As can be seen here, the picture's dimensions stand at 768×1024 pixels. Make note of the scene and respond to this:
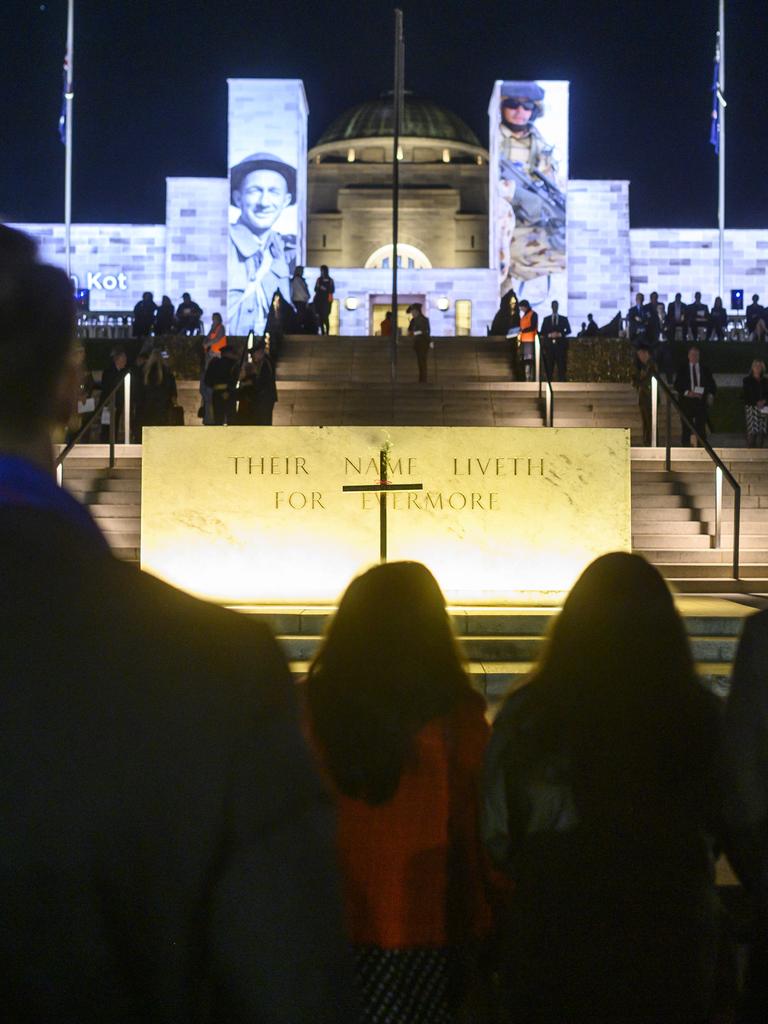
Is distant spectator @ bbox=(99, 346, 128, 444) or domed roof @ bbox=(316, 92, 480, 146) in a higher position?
domed roof @ bbox=(316, 92, 480, 146)

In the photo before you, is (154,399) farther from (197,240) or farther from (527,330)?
(197,240)

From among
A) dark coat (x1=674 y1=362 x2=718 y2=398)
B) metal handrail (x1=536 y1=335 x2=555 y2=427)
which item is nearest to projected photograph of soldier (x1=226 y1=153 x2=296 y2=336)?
metal handrail (x1=536 y1=335 x2=555 y2=427)

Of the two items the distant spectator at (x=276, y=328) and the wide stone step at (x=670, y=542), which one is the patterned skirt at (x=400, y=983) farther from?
the distant spectator at (x=276, y=328)

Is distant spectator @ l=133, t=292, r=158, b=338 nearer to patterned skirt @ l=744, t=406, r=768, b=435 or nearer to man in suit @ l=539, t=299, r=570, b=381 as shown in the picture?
man in suit @ l=539, t=299, r=570, b=381

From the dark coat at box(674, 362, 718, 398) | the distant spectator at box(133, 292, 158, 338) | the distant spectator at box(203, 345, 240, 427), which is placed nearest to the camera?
the distant spectator at box(203, 345, 240, 427)

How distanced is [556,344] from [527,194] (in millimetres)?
26159

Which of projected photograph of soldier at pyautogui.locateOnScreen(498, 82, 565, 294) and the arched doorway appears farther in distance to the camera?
the arched doorway

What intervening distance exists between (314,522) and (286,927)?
27.6 feet

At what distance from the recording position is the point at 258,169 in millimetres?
43344

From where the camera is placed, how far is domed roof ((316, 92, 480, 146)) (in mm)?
59625

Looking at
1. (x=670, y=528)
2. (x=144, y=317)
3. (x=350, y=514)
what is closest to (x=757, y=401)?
(x=670, y=528)

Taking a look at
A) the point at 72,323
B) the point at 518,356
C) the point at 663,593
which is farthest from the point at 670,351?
the point at 72,323

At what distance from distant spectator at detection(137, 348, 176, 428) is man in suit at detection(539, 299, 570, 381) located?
6.66 metres

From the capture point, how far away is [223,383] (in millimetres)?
15391
